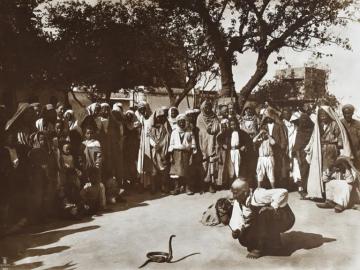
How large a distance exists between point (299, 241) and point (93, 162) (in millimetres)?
2613

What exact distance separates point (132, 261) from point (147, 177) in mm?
2772

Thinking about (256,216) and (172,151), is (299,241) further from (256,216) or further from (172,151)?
(172,151)

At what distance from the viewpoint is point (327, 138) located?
17.5 ft

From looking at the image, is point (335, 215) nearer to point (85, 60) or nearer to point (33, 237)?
point (33, 237)

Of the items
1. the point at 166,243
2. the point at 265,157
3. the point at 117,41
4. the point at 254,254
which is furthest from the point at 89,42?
the point at 254,254

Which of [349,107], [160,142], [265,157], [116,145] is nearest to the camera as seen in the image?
[349,107]

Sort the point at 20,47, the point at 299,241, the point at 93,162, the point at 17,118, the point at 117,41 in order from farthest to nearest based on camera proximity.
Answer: the point at 117,41 → the point at 20,47 → the point at 93,162 → the point at 17,118 → the point at 299,241

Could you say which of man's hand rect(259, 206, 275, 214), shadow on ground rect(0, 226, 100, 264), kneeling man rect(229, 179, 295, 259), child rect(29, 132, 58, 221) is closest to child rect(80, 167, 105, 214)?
child rect(29, 132, 58, 221)

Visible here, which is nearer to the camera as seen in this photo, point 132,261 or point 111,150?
point 132,261

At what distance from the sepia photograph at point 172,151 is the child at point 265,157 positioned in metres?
0.02

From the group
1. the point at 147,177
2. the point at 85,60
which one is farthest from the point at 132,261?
the point at 85,60

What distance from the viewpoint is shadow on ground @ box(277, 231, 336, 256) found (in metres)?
3.81

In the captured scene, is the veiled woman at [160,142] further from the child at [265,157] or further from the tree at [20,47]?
the tree at [20,47]

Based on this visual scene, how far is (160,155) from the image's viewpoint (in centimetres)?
634
